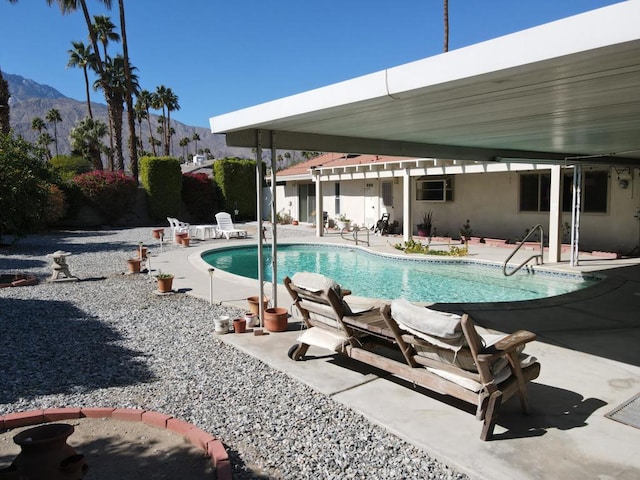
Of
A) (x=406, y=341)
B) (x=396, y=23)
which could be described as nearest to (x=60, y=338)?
(x=406, y=341)

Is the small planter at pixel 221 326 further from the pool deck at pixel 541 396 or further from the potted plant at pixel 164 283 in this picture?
the potted plant at pixel 164 283

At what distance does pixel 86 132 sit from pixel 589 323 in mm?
47709

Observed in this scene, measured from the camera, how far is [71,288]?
10000mm

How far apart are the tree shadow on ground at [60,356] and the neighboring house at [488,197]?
8.80 meters

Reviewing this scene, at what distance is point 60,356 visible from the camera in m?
5.67

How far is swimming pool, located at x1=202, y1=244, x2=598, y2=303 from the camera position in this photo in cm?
1054

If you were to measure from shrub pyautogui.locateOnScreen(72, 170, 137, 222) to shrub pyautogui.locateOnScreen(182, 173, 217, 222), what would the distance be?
326cm

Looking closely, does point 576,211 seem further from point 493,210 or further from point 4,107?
point 4,107

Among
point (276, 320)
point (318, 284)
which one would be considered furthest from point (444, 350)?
point (276, 320)

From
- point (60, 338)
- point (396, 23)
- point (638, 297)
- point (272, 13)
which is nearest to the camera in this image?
point (60, 338)

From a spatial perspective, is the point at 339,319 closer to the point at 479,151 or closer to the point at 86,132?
the point at 479,151

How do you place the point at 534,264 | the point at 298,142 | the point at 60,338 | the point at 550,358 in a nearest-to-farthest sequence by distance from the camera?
the point at 550,358
the point at 60,338
the point at 298,142
the point at 534,264

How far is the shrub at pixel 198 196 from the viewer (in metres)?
29.6

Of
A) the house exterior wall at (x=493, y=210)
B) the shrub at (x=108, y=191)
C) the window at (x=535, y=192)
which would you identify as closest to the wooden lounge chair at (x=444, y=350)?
the house exterior wall at (x=493, y=210)
